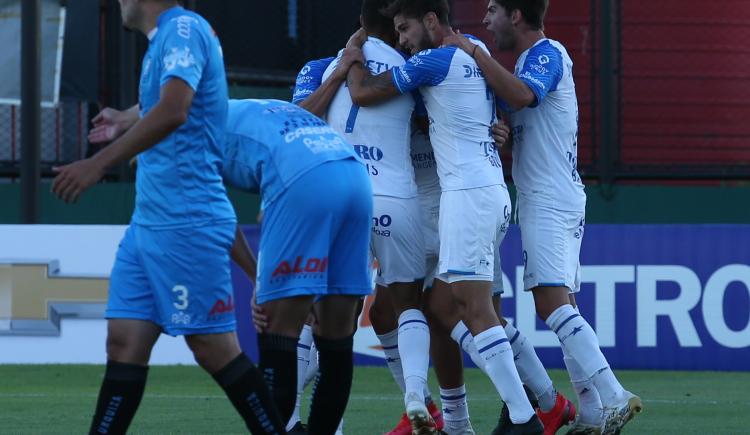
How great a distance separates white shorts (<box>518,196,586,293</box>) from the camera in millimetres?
6500

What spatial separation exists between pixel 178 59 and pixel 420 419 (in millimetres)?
2145

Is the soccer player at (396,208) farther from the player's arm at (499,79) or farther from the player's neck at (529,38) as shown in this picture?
the player's neck at (529,38)

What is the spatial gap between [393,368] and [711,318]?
4100 millimetres

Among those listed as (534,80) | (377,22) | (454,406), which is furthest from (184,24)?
(454,406)

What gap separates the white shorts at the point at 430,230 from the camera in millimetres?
6648

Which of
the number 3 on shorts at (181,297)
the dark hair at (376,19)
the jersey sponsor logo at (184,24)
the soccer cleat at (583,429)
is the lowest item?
the soccer cleat at (583,429)

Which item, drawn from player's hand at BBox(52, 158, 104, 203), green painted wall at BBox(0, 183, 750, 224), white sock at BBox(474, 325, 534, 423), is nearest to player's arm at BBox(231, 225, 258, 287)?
player's hand at BBox(52, 158, 104, 203)

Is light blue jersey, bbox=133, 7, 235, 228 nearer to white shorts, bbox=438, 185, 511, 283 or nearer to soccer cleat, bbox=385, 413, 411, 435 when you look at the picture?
white shorts, bbox=438, 185, 511, 283

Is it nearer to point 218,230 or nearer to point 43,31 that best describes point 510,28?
point 218,230

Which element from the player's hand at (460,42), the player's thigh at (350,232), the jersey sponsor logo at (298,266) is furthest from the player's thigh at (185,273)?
the player's hand at (460,42)

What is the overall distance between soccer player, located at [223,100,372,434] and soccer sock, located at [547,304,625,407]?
1.39 metres

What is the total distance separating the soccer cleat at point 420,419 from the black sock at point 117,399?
1.65 meters

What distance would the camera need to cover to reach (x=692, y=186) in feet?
40.9

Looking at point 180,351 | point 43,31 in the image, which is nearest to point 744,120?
point 180,351
